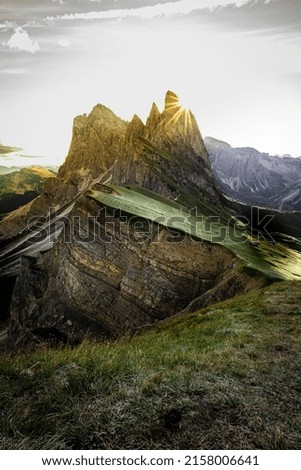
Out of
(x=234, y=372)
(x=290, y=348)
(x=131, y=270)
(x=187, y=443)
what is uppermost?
(x=187, y=443)

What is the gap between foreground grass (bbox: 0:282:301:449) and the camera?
5.05m

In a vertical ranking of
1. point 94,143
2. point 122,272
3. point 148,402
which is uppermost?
point 148,402

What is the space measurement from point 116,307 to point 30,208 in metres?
138

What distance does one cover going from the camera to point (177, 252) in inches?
1775

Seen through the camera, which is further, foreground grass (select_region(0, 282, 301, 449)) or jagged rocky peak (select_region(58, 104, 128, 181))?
jagged rocky peak (select_region(58, 104, 128, 181))

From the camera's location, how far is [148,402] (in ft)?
19.1

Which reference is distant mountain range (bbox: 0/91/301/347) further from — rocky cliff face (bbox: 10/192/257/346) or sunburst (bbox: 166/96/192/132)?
sunburst (bbox: 166/96/192/132)

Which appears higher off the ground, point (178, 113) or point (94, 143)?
point (178, 113)

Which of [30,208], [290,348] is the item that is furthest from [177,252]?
[30,208]

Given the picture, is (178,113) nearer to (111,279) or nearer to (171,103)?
(171,103)

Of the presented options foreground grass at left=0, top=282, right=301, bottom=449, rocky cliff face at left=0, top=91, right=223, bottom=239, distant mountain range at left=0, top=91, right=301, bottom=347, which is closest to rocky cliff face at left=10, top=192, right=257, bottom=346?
distant mountain range at left=0, top=91, right=301, bottom=347

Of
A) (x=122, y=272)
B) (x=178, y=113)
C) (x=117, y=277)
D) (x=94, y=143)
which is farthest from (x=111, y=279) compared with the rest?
(x=94, y=143)
